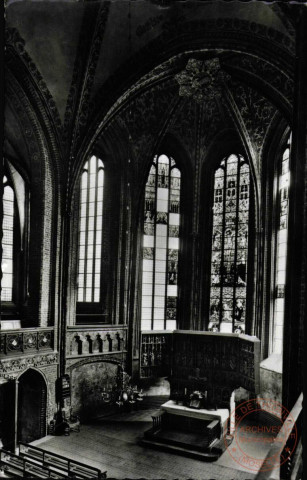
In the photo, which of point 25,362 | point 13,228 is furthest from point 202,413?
point 13,228

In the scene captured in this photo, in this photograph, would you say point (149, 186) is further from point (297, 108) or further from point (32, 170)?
point (297, 108)

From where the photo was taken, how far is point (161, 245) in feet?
62.9

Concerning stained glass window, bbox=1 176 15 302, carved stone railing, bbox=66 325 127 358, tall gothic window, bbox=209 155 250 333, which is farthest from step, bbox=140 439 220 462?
stained glass window, bbox=1 176 15 302

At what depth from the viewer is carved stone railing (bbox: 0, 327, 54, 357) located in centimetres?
1313

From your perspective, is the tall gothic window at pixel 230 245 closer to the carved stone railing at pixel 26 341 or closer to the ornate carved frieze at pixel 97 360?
the ornate carved frieze at pixel 97 360

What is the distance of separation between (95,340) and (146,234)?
4940 mm

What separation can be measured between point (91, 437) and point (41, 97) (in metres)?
A: 10.9

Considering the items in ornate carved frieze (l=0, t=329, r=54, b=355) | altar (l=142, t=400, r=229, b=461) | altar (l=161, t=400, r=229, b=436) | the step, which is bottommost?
the step

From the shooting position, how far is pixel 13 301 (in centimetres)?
1537

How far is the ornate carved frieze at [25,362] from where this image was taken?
13.0m

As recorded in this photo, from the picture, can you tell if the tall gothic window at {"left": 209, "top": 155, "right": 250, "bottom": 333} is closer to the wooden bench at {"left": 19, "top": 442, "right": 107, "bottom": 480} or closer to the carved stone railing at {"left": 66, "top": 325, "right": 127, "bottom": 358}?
the carved stone railing at {"left": 66, "top": 325, "right": 127, "bottom": 358}

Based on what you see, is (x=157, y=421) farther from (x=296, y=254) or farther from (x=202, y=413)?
(x=296, y=254)

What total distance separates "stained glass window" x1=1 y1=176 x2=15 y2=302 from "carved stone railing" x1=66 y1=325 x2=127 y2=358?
105 inches

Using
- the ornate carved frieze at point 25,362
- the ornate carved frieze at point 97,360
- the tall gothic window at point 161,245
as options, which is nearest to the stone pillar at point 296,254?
the ornate carved frieze at point 25,362
